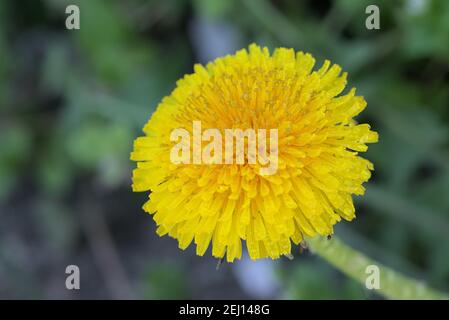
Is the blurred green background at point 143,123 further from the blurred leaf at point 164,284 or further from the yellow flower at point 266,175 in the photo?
the yellow flower at point 266,175

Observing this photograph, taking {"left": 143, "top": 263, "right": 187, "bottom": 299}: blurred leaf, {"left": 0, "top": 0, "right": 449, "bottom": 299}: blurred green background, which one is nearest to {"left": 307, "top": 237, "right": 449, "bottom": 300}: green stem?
{"left": 0, "top": 0, "right": 449, "bottom": 299}: blurred green background

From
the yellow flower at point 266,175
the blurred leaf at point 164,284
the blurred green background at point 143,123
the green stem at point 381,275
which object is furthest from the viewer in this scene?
the blurred leaf at point 164,284

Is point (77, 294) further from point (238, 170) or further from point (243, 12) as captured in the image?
point (238, 170)

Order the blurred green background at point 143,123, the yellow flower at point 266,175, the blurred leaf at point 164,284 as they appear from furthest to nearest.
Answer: the blurred leaf at point 164,284
the blurred green background at point 143,123
the yellow flower at point 266,175

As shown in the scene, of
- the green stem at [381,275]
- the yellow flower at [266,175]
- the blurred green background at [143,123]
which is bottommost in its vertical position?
the green stem at [381,275]

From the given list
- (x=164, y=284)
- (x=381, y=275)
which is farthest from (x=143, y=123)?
(x=381, y=275)

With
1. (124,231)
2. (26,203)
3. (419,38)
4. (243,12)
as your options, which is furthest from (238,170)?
(26,203)

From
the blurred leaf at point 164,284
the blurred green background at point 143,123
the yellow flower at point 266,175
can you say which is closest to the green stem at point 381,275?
the blurred green background at point 143,123
